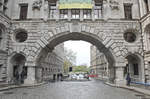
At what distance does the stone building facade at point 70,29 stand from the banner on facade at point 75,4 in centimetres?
32

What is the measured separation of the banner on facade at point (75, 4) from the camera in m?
19.6

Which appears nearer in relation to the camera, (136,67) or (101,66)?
(136,67)

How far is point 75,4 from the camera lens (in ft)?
65.2

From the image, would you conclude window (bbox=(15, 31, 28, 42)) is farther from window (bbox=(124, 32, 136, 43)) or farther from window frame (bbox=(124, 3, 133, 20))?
window frame (bbox=(124, 3, 133, 20))

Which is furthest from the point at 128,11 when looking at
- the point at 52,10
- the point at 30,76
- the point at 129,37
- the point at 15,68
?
the point at 15,68

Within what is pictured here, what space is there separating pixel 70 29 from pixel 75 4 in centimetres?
418

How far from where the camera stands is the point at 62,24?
19.3 meters

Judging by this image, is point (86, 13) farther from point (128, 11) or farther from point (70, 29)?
point (128, 11)

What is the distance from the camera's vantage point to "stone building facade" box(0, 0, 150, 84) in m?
18.0

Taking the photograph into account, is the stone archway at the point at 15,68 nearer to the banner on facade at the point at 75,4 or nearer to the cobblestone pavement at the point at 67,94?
the cobblestone pavement at the point at 67,94

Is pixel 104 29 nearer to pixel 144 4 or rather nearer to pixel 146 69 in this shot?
pixel 144 4

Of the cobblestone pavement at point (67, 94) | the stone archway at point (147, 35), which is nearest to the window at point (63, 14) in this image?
the cobblestone pavement at point (67, 94)

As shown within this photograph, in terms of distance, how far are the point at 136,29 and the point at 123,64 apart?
5702mm

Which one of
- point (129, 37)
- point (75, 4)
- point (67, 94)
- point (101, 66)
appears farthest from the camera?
point (101, 66)
